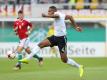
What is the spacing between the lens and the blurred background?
32.9 m

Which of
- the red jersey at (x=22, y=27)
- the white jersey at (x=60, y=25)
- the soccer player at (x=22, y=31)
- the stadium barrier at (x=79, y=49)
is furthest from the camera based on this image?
the stadium barrier at (x=79, y=49)

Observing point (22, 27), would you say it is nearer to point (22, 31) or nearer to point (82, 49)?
point (22, 31)

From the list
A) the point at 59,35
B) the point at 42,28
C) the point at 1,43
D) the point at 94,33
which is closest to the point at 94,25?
the point at 94,33

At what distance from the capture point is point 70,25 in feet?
111

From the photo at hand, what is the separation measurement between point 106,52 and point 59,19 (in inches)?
Answer: 629

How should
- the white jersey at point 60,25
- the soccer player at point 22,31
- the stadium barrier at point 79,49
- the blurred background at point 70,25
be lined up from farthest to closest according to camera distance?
the blurred background at point 70,25, the stadium barrier at point 79,49, the soccer player at point 22,31, the white jersey at point 60,25

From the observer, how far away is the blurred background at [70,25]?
32.9m

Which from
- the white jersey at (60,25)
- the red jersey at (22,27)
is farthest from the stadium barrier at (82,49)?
the white jersey at (60,25)

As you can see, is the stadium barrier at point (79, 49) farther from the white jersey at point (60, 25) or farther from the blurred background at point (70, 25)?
the white jersey at point (60, 25)

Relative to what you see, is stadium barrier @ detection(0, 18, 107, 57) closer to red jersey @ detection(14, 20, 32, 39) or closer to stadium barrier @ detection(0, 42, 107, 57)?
stadium barrier @ detection(0, 42, 107, 57)

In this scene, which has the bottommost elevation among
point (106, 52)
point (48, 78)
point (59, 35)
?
point (106, 52)

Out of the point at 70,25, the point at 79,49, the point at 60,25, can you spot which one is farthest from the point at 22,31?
the point at 70,25

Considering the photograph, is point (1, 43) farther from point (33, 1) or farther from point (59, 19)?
point (59, 19)

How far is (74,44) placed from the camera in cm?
3303
